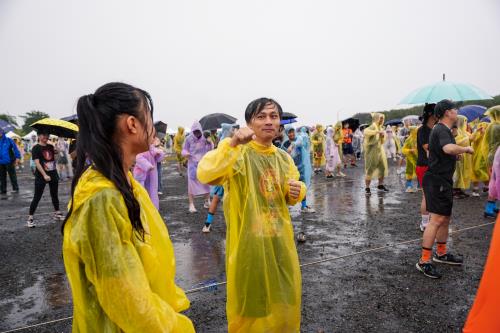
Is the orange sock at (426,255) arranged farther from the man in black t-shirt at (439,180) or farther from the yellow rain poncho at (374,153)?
the yellow rain poncho at (374,153)

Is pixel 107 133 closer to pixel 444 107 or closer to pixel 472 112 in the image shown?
pixel 444 107

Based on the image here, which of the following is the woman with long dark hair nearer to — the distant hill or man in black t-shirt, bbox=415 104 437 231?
man in black t-shirt, bbox=415 104 437 231

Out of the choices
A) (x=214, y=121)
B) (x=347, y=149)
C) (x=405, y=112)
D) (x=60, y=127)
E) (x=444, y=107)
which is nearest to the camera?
(x=444, y=107)

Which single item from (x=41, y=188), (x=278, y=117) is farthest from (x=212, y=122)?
(x=278, y=117)

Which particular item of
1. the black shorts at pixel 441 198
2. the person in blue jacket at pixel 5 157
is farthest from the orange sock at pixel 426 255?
the person in blue jacket at pixel 5 157

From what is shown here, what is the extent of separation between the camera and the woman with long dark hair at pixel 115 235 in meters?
1.08

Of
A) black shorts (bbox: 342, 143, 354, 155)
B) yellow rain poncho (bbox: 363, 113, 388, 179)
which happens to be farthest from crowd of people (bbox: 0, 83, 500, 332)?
black shorts (bbox: 342, 143, 354, 155)

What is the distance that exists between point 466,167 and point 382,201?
2.29 metres

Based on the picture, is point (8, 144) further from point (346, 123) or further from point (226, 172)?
point (346, 123)

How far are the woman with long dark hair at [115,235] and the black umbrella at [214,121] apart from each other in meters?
9.99

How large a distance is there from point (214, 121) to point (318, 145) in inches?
191

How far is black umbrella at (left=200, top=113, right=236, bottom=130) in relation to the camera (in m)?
11.4

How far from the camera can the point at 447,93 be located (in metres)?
6.62

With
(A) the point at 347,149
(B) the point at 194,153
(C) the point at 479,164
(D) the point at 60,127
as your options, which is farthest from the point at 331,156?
(D) the point at 60,127
